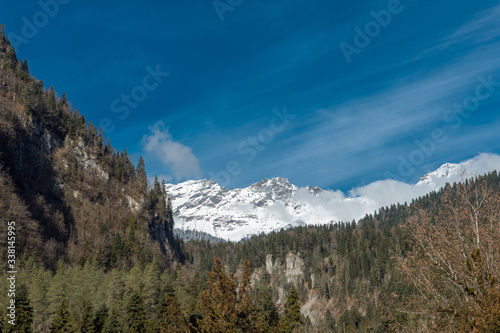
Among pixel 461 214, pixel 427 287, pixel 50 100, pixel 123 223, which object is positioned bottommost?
pixel 427 287

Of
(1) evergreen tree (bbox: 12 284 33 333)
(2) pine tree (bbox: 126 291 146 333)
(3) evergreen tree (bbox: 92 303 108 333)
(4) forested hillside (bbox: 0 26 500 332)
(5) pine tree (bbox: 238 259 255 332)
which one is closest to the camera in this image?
(4) forested hillside (bbox: 0 26 500 332)

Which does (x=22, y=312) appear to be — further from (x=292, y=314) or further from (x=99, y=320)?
(x=292, y=314)

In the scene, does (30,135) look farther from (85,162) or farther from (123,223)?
(123,223)

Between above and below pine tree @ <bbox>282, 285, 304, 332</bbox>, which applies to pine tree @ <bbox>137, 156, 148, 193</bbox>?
above

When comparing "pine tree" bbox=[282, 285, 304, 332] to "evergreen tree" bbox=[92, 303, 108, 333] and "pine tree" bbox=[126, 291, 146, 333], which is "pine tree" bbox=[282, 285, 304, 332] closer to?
"pine tree" bbox=[126, 291, 146, 333]

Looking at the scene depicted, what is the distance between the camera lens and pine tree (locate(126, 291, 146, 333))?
2221 inches

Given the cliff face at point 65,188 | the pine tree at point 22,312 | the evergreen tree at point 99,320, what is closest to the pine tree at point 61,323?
the pine tree at point 22,312

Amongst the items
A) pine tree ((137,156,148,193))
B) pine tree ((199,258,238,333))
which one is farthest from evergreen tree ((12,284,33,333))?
pine tree ((137,156,148,193))

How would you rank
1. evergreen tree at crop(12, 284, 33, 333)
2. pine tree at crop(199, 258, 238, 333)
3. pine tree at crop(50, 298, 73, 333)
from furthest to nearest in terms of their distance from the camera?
pine tree at crop(50, 298, 73, 333) < evergreen tree at crop(12, 284, 33, 333) < pine tree at crop(199, 258, 238, 333)

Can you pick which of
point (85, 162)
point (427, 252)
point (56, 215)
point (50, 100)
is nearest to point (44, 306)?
point (427, 252)

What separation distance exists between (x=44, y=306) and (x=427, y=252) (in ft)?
205

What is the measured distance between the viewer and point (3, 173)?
110438mm

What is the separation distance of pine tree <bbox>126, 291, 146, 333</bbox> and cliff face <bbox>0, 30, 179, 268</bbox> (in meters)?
51.2

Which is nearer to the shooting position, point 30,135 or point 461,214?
point 461,214
